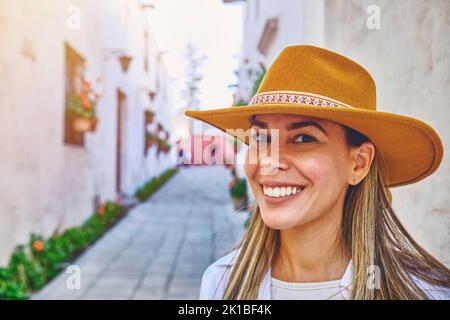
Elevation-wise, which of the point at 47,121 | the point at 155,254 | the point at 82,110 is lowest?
the point at 155,254

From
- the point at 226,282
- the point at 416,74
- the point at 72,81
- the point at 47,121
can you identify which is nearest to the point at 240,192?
the point at 72,81

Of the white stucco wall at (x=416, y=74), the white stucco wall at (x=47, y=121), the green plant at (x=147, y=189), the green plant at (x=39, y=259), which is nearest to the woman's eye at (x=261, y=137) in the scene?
the white stucco wall at (x=416, y=74)

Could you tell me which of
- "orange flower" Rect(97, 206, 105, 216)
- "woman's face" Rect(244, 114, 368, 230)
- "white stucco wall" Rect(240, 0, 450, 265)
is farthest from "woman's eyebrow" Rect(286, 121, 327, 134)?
"orange flower" Rect(97, 206, 105, 216)

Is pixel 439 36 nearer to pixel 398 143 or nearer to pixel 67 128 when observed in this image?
pixel 398 143

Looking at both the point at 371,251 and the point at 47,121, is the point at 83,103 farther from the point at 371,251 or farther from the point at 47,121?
the point at 371,251

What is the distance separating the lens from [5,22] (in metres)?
3.53

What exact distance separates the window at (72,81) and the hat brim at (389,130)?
14.3ft

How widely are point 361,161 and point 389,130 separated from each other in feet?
0.39

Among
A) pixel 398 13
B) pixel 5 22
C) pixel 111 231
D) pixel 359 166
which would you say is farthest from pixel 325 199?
pixel 111 231

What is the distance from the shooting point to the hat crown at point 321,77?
1114 millimetres

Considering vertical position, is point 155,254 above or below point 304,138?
below

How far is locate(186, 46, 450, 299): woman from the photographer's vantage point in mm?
1099

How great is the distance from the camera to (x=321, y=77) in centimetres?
112

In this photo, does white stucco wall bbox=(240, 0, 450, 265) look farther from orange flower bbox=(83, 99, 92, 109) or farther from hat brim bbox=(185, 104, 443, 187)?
orange flower bbox=(83, 99, 92, 109)
